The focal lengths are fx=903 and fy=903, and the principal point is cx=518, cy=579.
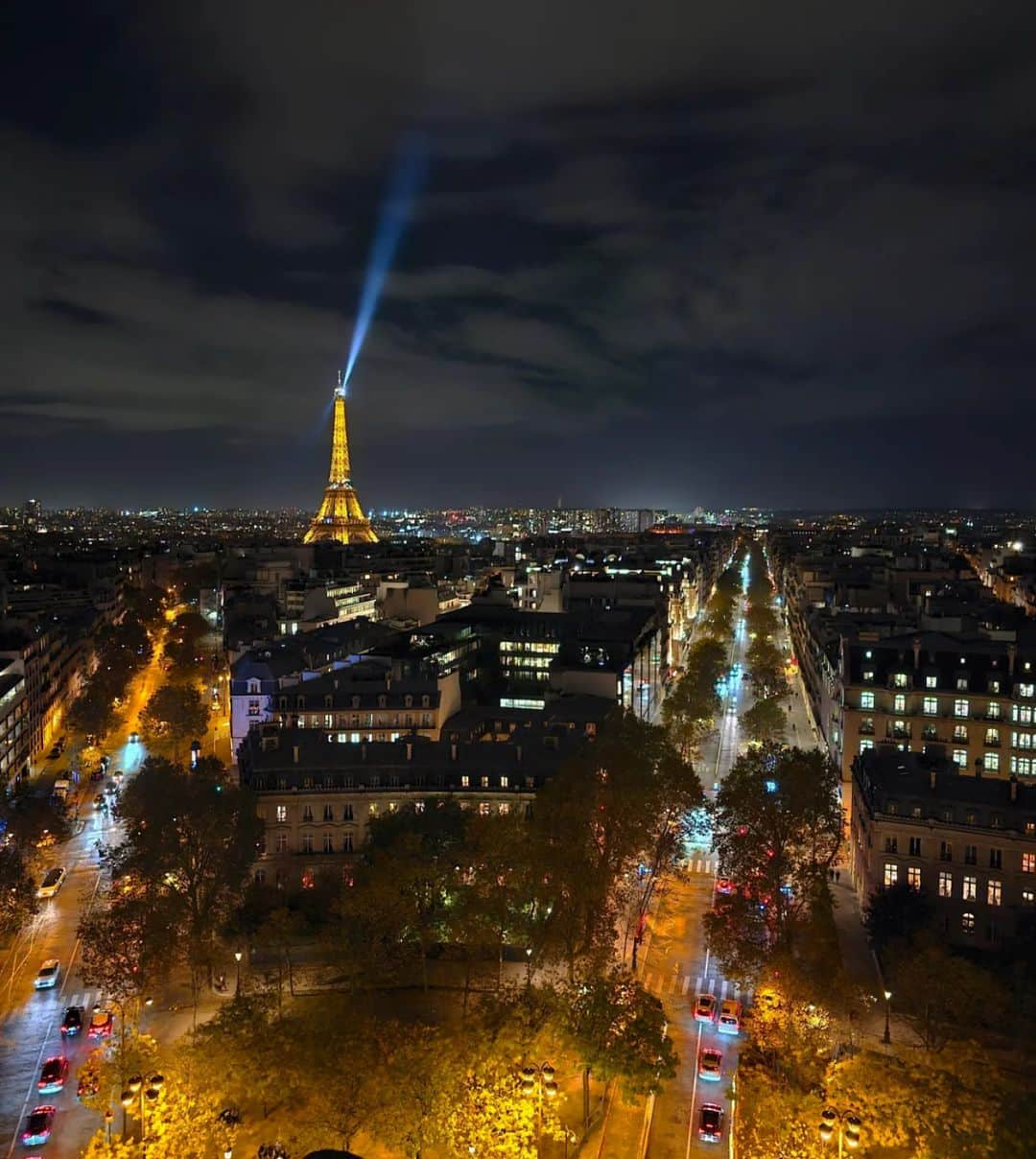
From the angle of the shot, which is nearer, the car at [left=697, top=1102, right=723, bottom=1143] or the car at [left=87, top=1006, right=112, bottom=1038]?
the car at [left=697, top=1102, right=723, bottom=1143]

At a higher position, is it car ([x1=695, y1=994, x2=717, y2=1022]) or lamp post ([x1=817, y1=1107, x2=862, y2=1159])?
lamp post ([x1=817, y1=1107, x2=862, y2=1159])

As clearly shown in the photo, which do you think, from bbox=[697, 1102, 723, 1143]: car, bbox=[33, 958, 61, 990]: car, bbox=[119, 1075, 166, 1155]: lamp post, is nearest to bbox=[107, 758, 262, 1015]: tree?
bbox=[33, 958, 61, 990]: car

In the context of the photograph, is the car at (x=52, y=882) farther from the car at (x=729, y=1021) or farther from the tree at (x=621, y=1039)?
the car at (x=729, y=1021)

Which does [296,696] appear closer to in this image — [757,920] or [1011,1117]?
[757,920]

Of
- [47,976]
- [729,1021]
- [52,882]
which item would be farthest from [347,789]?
[729,1021]

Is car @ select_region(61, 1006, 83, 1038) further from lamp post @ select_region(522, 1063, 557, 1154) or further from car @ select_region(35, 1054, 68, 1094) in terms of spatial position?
lamp post @ select_region(522, 1063, 557, 1154)

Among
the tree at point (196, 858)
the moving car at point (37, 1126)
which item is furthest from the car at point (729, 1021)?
the moving car at point (37, 1126)

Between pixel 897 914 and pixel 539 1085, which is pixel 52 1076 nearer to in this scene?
pixel 539 1085
